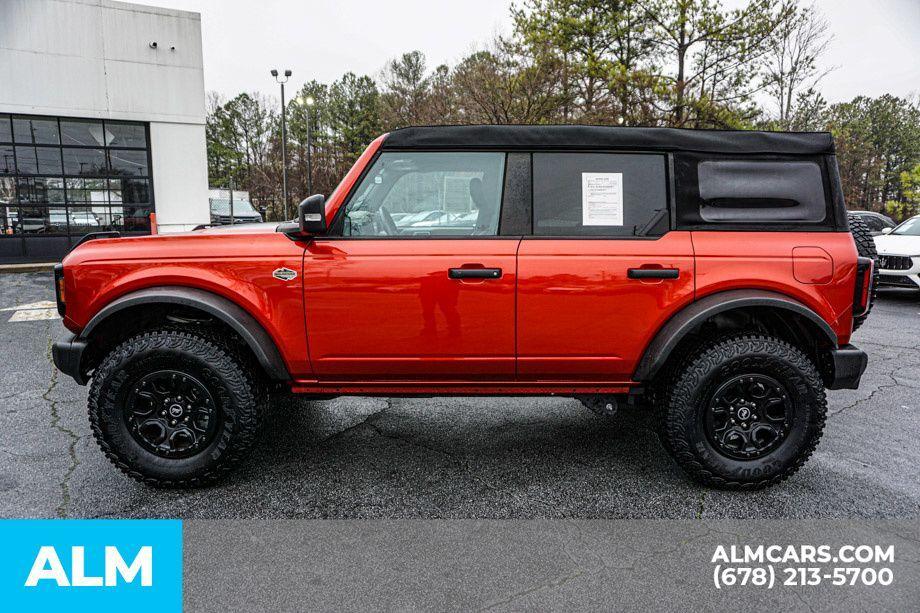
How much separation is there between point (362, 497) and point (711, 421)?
1.88 metres

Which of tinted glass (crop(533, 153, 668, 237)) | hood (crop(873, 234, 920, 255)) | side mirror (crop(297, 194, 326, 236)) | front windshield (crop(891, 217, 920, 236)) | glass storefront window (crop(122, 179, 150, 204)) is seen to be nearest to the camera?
side mirror (crop(297, 194, 326, 236))

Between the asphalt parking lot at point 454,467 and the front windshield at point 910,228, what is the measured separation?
733cm

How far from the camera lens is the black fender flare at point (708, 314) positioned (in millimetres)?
3123

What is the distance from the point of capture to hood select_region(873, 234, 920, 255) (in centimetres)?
998

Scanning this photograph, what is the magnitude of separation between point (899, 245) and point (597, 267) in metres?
9.78

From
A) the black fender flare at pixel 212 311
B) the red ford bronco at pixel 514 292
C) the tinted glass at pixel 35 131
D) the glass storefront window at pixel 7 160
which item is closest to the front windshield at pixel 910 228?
the red ford bronco at pixel 514 292

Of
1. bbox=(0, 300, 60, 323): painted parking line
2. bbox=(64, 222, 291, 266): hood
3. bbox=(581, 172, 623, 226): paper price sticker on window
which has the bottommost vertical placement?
bbox=(0, 300, 60, 323): painted parking line

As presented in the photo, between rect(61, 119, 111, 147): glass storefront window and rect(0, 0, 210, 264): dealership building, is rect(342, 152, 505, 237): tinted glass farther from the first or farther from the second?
rect(61, 119, 111, 147): glass storefront window

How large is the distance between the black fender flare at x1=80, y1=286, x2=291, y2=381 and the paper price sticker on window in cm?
180

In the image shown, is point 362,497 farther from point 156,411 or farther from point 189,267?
point 189,267

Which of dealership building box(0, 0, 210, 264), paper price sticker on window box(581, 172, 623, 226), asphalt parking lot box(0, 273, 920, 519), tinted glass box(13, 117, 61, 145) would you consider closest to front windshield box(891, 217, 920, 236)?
asphalt parking lot box(0, 273, 920, 519)

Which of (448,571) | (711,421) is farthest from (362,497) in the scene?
(711,421)

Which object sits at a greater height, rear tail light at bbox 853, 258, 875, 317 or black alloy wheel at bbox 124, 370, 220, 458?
rear tail light at bbox 853, 258, 875, 317

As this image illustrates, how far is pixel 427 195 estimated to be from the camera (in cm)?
330
